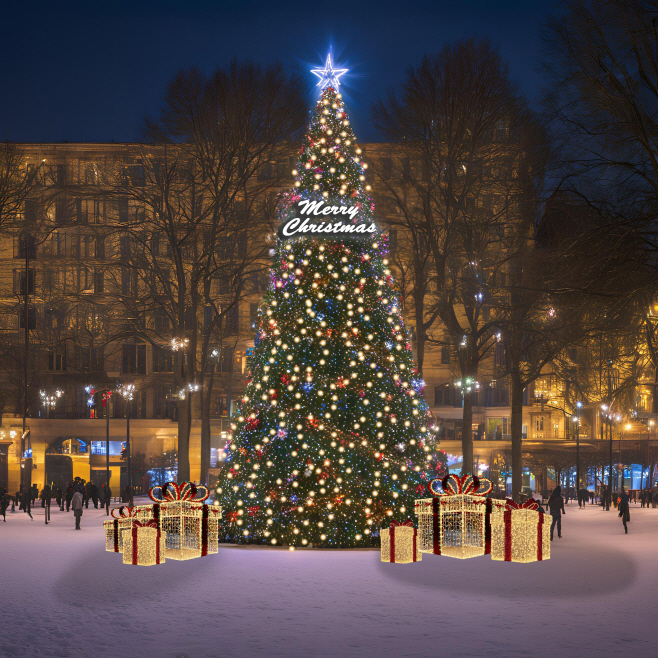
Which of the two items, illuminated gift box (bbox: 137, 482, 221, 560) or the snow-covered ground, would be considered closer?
the snow-covered ground

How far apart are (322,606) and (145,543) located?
6.06 metres

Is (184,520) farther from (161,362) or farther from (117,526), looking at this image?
(161,362)

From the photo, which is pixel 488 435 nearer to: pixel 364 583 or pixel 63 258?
pixel 63 258

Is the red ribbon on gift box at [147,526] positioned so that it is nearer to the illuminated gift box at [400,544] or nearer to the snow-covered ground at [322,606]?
the snow-covered ground at [322,606]

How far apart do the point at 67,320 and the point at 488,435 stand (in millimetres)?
32633

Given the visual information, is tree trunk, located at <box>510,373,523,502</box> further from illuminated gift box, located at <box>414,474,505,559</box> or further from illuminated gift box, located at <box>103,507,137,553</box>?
illuminated gift box, located at <box>103,507,137,553</box>

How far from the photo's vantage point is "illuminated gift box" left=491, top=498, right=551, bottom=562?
1786 cm

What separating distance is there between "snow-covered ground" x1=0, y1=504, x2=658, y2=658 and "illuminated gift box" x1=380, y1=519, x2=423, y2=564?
349 millimetres

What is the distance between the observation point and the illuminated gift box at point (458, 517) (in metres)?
18.8

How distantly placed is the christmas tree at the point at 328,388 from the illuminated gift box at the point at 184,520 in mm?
1709

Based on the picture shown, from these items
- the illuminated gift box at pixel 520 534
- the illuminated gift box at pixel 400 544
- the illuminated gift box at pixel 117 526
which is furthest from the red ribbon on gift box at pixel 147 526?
→ the illuminated gift box at pixel 520 534

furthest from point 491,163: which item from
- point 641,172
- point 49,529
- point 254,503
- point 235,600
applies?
point 235,600

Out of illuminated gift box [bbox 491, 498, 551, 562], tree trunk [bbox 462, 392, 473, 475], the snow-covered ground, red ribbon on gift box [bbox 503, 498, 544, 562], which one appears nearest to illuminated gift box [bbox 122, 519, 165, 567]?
the snow-covered ground

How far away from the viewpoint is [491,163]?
1292 inches
